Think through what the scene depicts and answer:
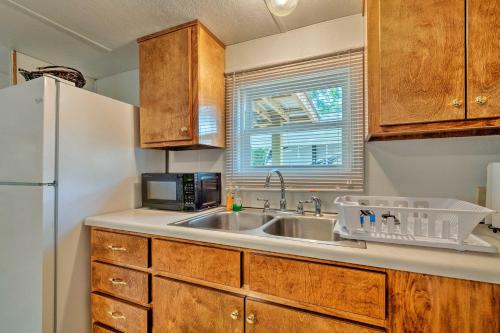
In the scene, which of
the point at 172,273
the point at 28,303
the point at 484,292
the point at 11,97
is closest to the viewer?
the point at 484,292

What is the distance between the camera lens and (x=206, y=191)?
1.68m

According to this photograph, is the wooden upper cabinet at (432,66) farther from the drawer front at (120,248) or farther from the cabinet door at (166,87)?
the drawer front at (120,248)

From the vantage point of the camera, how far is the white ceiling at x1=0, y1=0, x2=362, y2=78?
138 centimetres

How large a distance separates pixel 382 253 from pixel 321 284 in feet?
0.82

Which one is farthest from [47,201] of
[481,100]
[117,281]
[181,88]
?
[481,100]

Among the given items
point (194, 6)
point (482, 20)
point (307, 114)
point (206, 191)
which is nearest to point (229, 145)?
point (206, 191)

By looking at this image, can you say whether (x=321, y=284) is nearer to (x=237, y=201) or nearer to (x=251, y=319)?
(x=251, y=319)

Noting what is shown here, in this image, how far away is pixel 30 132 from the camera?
50.6 inches

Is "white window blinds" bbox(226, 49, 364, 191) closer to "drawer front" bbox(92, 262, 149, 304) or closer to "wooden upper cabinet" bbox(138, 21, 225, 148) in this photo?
"wooden upper cabinet" bbox(138, 21, 225, 148)

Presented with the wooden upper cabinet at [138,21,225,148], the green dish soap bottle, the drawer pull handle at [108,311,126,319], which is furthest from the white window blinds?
the drawer pull handle at [108,311,126,319]

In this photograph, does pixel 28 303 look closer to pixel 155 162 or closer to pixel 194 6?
pixel 155 162

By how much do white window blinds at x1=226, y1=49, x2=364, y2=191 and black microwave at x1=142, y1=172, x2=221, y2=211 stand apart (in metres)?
0.19

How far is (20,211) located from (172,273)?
97 cm

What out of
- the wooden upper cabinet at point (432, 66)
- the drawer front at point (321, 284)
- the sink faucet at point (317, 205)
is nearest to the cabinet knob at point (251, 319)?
the drawer front at point (321, 284)
